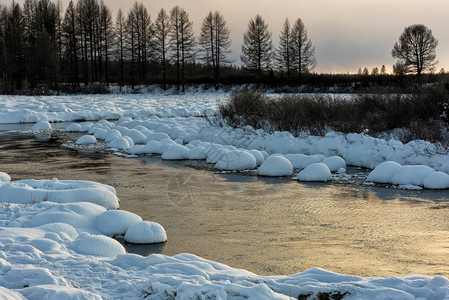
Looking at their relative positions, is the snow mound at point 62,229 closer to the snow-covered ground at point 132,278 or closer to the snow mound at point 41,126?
the snow-covered ground at point 132,278

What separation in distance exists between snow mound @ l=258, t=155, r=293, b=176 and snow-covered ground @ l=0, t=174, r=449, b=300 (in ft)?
17.1

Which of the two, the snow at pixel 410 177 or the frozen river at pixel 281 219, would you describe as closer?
the frozen river at pixel 281 219

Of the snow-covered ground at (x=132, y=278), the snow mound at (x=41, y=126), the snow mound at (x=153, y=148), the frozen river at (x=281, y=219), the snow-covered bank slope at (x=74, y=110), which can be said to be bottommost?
the frozen river at (x=281, y=219)

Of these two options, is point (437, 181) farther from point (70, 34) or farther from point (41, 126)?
point (70, 34)

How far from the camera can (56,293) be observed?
343 centimetres

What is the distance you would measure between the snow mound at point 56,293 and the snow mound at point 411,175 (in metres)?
6.93

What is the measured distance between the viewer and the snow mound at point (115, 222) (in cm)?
618

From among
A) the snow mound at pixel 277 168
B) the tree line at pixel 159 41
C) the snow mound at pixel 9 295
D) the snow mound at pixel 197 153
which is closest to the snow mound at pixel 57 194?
the snow mound at pixel 277 168

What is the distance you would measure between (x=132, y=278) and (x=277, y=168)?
648cm

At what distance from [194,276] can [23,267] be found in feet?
4.75

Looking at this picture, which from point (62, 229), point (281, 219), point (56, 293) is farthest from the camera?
point (281, 219)

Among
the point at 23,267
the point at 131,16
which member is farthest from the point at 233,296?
the point at 131,16

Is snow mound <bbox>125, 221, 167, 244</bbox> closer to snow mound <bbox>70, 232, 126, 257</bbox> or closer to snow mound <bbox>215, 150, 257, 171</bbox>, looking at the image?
snow mound <bbox>70, 232, 126, 257</bbox>

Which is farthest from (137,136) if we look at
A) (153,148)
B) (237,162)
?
(237,162)
